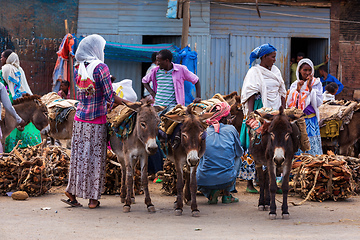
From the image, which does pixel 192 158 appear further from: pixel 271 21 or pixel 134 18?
pixel 271 21

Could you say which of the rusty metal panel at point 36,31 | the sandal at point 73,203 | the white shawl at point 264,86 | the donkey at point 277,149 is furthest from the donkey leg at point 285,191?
the rusty metal panel at point 36,31

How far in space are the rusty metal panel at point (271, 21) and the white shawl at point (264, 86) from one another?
22.3 ft

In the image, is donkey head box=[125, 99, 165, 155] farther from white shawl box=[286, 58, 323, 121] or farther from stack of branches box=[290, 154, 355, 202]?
white shawl box=[286, 58, 323, 121]

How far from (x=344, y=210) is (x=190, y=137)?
8.33 ft

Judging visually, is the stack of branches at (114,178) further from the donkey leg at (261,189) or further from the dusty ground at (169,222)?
the donkey leg at (261,189)

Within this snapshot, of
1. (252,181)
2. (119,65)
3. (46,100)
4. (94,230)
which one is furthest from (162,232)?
(119,65)

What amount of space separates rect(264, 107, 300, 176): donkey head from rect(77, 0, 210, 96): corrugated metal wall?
26.3ft

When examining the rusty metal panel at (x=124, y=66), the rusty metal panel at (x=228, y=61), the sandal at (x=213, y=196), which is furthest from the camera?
the rusty metal panel at (x=228, y=61)

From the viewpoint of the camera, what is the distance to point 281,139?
5.64 metres

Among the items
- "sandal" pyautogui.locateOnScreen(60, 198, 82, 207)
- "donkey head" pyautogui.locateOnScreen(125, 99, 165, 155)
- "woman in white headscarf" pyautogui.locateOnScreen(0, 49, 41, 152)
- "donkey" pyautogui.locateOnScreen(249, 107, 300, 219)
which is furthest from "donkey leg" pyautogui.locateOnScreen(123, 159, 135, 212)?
"woman in white headscarf" pyautogui.locateOnScreen(0, 49, 41, 152)

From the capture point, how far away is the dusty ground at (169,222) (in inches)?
194

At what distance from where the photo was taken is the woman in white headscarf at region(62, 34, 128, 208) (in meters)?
6.34

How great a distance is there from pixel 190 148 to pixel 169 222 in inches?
36.6

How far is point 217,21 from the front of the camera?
1405cm
